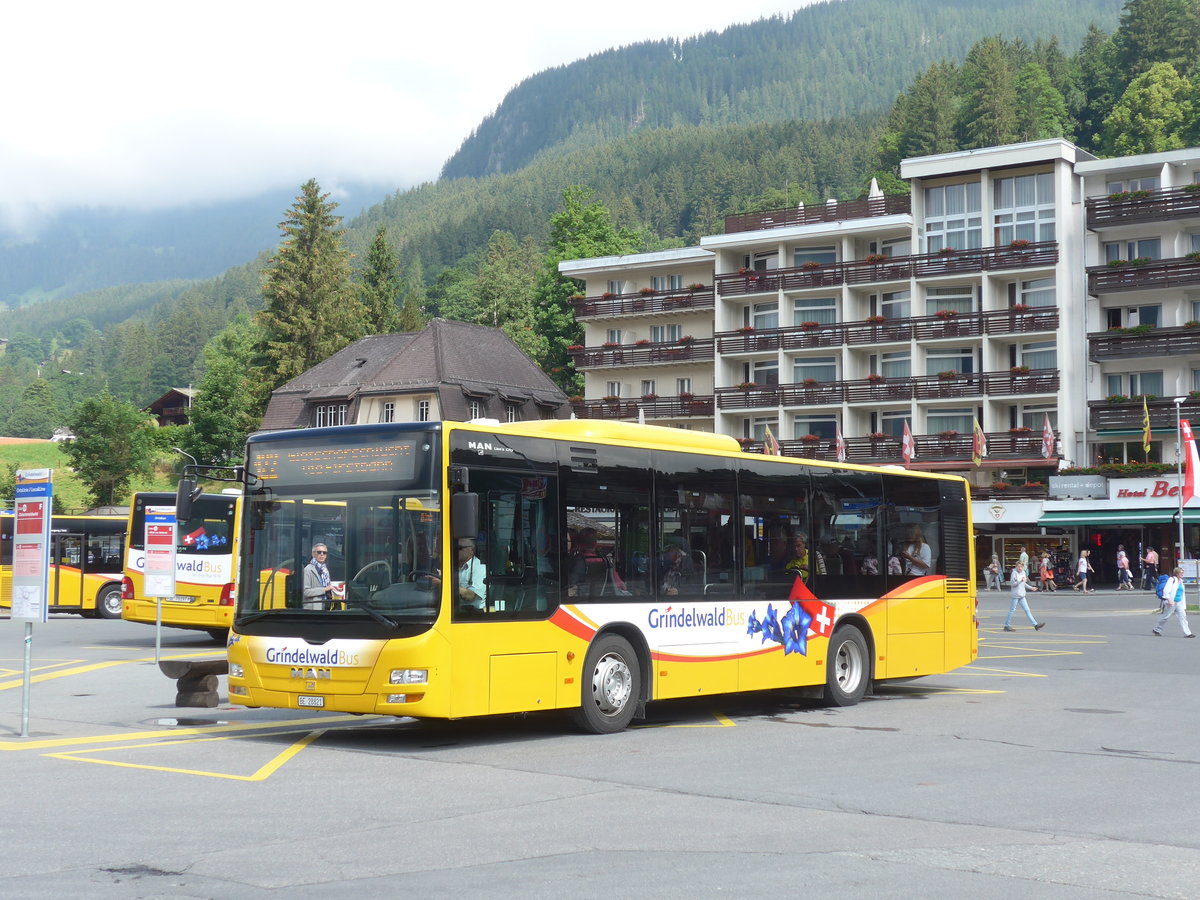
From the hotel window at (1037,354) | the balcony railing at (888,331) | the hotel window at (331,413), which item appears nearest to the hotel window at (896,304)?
the balcony railing at (888,331)

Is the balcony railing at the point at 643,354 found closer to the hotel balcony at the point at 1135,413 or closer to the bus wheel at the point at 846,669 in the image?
the hotel balcony at the point at 1135,413

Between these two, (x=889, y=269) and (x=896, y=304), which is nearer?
(x=889, y=269)

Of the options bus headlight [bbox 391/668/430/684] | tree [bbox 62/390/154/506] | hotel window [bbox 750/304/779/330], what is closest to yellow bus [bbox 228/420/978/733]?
bus headlight [bbox 391/668/430/684]

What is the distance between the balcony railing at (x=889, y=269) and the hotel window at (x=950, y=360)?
3.73 meters

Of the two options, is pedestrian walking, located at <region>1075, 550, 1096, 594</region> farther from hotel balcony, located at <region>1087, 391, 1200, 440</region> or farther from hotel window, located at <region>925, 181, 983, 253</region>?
hotel window, located at <region>925, 181, 983, 253</region>

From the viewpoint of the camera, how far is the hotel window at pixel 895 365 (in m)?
68.7

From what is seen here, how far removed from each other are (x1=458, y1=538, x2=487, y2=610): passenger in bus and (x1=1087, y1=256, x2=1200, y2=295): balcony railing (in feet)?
180

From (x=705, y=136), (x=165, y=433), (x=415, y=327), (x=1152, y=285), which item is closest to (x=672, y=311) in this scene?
(x=1152, y=285)

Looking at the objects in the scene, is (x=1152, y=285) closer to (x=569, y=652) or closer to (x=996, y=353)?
(x=996, y=353)

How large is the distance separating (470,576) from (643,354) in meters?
64.5

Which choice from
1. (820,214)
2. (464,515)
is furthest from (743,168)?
(464,515)

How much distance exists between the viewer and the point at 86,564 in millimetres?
39875

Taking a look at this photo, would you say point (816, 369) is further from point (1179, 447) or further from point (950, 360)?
point (1179, 447)

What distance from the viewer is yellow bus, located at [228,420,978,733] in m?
12.5
